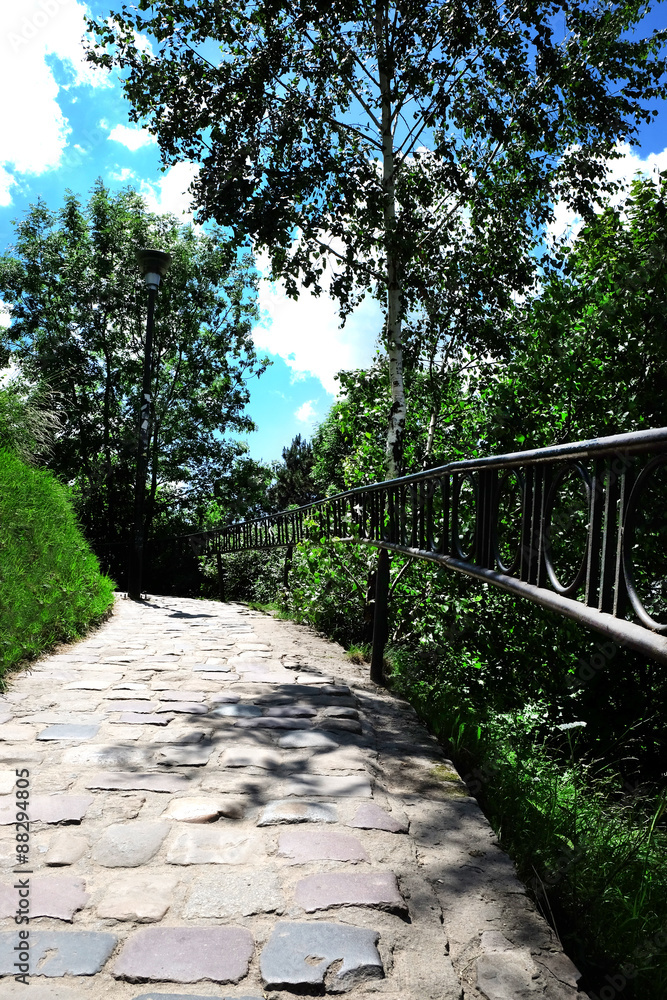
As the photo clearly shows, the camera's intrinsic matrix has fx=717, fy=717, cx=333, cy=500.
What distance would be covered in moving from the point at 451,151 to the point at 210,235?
15670 mm

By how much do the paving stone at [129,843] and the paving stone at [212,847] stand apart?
66mm

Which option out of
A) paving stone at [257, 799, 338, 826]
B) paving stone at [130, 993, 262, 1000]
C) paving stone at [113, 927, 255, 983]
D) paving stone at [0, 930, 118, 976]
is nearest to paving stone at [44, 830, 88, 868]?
paving stone at [0, 930, 118, 976]

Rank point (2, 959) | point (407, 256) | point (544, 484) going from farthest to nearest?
point (407, 256)
point (544, 484)
point (2, 959)

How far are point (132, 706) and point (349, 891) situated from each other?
2210 millimetres

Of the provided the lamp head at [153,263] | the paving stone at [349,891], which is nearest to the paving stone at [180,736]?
the paving stone at [349,891]

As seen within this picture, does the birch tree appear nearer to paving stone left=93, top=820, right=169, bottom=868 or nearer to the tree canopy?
paving stone left=93, top=820, right=169, bottom=868

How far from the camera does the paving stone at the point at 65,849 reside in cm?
226

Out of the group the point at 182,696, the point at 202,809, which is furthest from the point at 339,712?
the point at 202,809

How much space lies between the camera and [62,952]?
1.81 metres

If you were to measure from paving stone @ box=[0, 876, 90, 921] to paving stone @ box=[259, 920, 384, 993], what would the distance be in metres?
0.58

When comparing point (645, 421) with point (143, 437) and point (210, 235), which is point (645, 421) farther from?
point (210, 235)

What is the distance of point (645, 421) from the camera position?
6898 millimetres

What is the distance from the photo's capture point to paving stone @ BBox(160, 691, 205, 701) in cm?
422

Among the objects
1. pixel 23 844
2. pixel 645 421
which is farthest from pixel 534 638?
pixel 23 844
